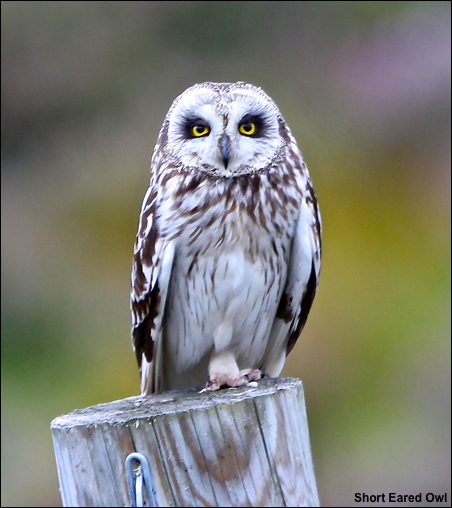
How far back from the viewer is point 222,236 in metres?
3.10

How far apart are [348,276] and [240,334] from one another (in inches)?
169

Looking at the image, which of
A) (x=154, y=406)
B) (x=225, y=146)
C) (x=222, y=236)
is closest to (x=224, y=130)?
(x=225, y=146)

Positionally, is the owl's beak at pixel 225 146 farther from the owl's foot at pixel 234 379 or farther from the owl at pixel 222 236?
the owl's foot at pixel 234 379

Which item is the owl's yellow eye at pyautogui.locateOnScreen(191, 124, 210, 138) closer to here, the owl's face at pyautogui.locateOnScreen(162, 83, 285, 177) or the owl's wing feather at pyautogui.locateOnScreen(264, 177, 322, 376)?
the owl's face at pyautogui.locateOnScreen(162, 83, 285, 177)

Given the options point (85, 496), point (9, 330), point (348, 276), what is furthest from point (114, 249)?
point (85, 496)

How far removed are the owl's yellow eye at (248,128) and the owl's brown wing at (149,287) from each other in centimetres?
39

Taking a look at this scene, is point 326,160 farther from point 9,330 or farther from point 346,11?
point 9,330

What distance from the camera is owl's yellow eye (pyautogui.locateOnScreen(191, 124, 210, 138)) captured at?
3.09m

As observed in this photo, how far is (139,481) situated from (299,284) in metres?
1.31

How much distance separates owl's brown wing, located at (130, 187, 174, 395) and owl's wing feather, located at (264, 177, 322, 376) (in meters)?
0.45

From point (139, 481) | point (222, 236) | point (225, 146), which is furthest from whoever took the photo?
point (222, 236)

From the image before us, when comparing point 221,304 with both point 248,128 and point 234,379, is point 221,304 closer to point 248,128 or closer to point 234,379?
point 234,379

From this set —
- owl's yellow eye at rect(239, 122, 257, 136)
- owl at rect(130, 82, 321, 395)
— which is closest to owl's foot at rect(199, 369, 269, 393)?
owl at rect(130, 82, 321, 395)

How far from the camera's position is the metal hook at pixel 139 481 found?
214 cm
